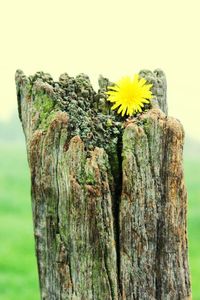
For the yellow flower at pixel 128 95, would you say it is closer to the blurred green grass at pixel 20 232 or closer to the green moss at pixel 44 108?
the green moss at pixel 44 108

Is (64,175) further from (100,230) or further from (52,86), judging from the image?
(52,86)

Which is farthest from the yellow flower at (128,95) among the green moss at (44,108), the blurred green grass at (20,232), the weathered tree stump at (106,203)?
the blurred green grass at (20,232)

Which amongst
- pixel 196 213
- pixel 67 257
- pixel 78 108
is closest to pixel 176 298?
pixel 67 257

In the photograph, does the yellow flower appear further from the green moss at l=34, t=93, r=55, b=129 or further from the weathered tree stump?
the green moss at l=34, t=93, r=55, b=129

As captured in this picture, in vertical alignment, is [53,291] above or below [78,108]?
below

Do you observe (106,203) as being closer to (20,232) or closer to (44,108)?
(44,108)
